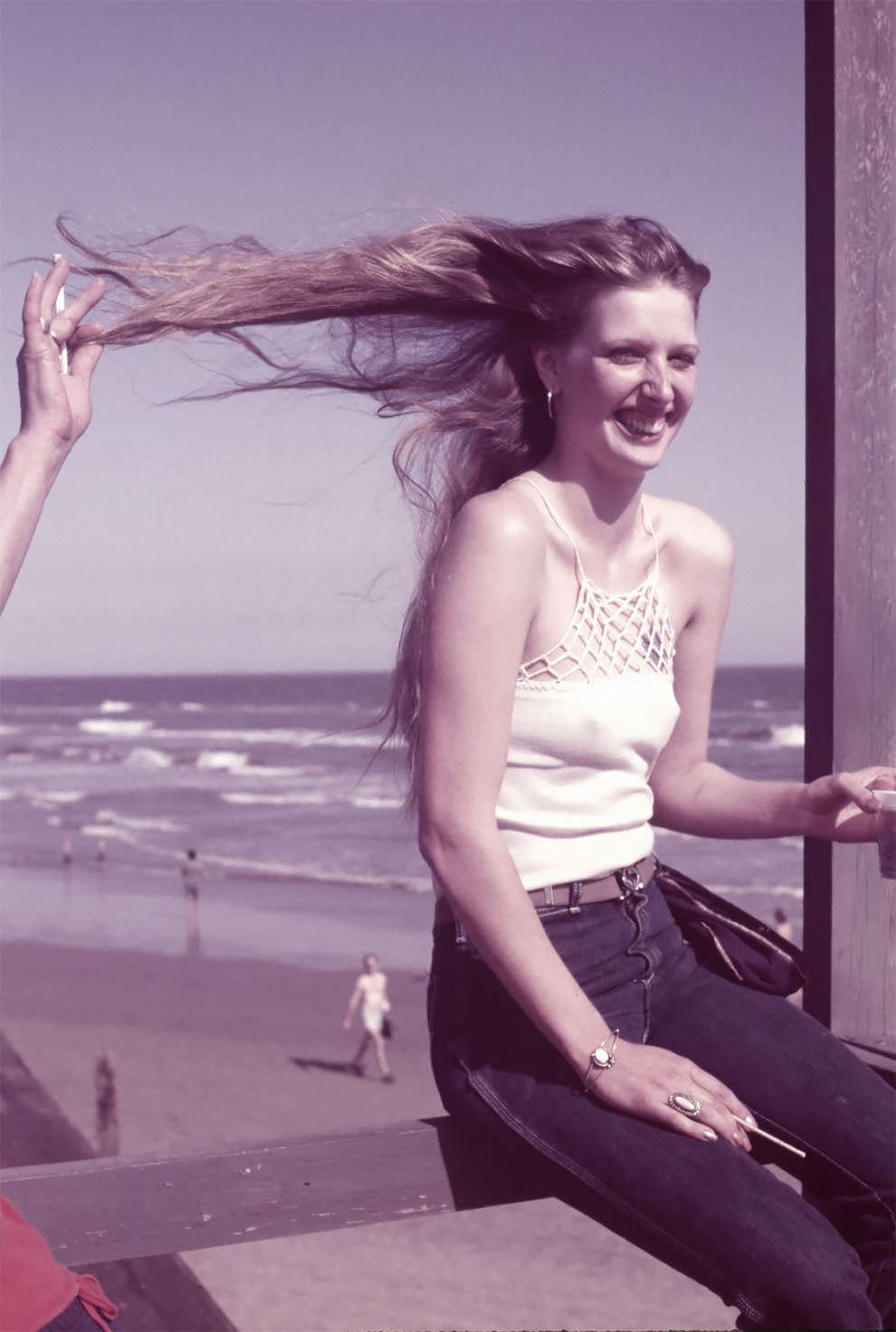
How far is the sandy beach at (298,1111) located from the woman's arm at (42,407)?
59.1 inches

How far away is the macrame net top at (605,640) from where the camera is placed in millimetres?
2076

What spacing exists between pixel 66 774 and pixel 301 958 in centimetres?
2415

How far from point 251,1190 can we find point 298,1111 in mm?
11735

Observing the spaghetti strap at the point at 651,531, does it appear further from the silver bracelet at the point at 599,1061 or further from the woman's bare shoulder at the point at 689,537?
the silver bracelet at the point at 599,1061

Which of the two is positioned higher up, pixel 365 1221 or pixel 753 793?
pixel 753 793

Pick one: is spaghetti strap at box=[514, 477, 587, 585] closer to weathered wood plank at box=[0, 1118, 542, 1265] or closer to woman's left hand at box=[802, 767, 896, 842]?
woman's left hand at box=[802, 767, 896, 842]

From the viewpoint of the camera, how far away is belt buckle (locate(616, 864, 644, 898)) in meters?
2.12

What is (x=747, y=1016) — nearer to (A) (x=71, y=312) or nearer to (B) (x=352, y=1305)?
(A) (x=71, y=312)

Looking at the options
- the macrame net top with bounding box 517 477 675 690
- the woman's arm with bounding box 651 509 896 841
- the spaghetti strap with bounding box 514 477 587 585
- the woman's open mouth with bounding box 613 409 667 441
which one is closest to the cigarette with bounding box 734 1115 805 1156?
the woman's arm with bounding box 651 509 896 841

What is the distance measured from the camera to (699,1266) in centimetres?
183

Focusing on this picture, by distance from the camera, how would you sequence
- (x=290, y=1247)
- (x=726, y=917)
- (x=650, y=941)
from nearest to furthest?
1. (x=650, y=941)
2. (x=726, y=917)
3. (x=290, y=1247)

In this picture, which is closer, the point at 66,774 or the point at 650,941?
the point at 650,941

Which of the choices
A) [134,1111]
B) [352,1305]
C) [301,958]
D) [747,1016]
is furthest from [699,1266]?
[301,958]

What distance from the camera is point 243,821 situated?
107ft
